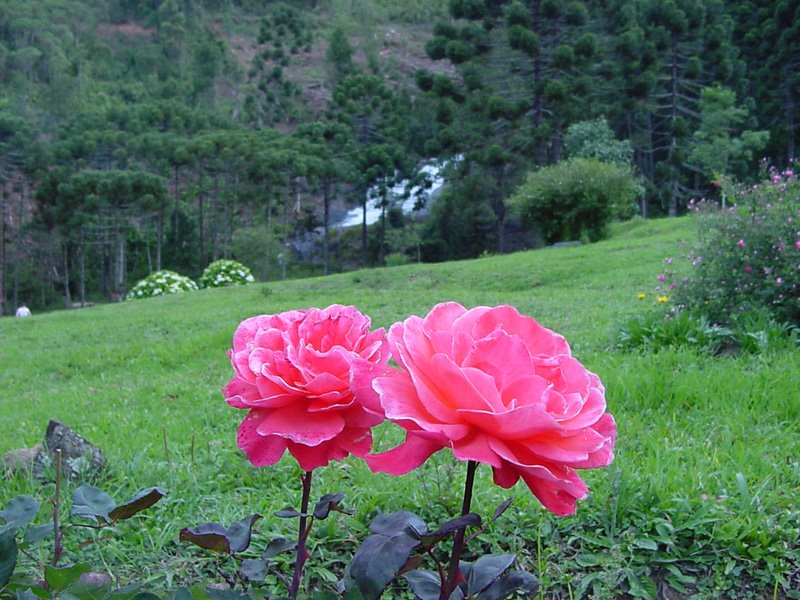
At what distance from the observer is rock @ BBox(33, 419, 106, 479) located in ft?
5.81

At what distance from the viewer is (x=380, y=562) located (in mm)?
625

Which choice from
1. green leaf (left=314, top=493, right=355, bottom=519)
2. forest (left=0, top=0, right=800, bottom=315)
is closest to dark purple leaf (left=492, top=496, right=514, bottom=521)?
green leaf (left=314, top=493, right=355, bottom=519)

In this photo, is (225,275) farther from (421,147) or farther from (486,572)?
(421,147)

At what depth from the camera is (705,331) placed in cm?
305

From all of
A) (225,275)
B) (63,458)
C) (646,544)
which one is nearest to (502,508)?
(646,544)

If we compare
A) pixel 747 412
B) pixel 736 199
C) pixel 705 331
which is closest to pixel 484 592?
pixel 747 412

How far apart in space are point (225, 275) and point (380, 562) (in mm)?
14186

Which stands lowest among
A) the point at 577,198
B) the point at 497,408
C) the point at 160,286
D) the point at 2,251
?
the point at 2,251

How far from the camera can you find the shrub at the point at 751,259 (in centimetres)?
307

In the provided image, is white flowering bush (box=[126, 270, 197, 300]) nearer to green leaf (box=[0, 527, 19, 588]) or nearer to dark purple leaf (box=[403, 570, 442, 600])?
green leaf (box=[0, 527, 19, 588])

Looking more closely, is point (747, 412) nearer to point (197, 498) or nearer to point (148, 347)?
point (197, 498)

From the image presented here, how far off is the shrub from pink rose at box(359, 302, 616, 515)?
2.82 metres

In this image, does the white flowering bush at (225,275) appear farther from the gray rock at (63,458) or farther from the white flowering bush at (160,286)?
the gray rock at (63,458)

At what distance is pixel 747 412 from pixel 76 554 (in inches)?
73.2
